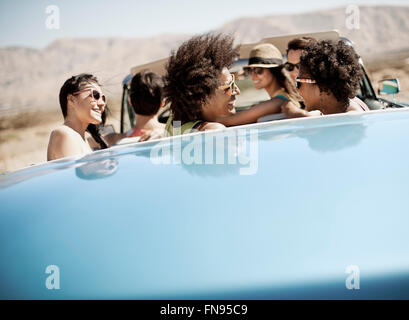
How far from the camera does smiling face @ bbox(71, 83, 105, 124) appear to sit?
338cm

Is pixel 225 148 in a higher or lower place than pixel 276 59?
lower

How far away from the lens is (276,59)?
423cm

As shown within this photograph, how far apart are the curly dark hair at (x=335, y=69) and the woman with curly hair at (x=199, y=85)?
0.52 metres

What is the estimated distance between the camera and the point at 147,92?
14.0ft

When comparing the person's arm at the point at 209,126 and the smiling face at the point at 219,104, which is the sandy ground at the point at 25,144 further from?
the person's arm at the point at 209,126

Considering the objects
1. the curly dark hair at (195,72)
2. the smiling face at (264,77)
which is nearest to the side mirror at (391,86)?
the smiling face at (264,77)

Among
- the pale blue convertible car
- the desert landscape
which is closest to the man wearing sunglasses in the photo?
the pale blue convertible car

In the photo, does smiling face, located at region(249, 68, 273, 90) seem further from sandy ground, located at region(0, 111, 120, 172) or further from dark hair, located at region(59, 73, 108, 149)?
sandy ground, located at region(0, 111, 120, 172)

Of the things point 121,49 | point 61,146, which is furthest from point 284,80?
point 121,49

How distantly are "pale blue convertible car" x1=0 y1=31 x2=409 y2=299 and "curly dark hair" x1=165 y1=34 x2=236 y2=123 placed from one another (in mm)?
1209

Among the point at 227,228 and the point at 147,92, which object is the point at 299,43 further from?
the point at 227,228
